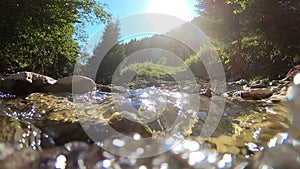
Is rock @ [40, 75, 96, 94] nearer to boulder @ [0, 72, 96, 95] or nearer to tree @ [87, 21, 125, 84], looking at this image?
boulder @ [0, 72, 96, 95]

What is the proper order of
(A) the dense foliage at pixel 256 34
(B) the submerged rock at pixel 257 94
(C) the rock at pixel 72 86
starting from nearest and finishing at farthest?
(B) the submerged rock at pixel 257 94 < (C) the rock at pixel 72 86 < (A) the dense foliage at pixel 256 34

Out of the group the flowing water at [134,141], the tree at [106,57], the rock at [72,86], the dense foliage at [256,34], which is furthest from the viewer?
the tree at [106,57]

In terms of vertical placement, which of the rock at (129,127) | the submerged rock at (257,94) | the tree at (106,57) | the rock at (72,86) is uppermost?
the tree at (106,57)

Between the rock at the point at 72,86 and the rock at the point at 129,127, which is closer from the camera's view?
the rock at the point at 129,127

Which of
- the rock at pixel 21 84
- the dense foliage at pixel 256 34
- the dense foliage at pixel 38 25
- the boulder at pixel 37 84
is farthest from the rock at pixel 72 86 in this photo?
the dense foliage at pixel 256 34

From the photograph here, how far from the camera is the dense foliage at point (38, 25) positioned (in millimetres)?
6543

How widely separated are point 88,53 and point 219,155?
67.4 ft

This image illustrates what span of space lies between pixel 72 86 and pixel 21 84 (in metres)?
0.99

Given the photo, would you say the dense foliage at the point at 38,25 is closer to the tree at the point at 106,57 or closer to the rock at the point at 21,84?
the rock at the point at 21,84

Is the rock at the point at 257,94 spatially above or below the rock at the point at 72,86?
below

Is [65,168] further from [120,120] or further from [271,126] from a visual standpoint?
[271,126]

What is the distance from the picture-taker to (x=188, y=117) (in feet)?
7.91

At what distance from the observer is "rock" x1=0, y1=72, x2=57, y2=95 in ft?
14.7

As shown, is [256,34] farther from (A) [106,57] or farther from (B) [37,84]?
(A) [106,57]
